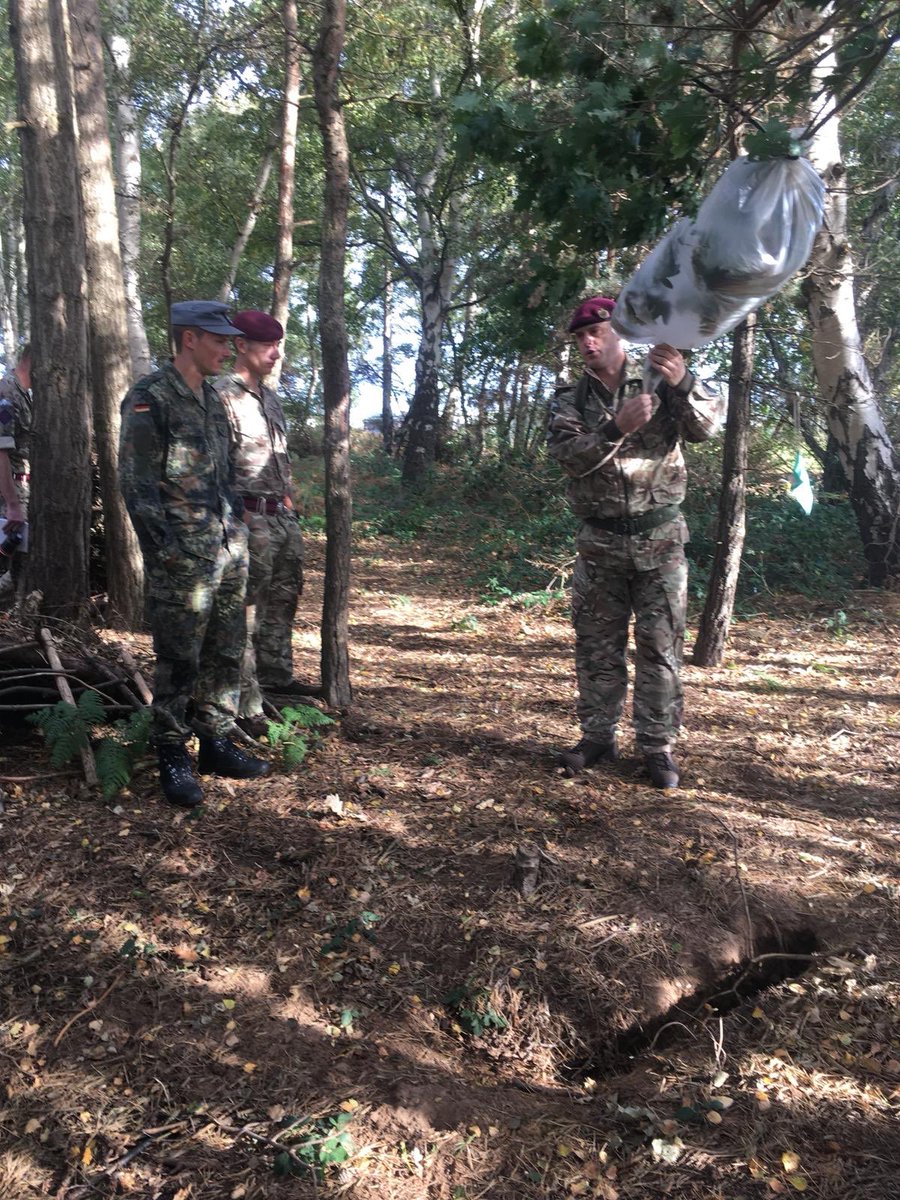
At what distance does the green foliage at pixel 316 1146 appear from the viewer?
2.07 m

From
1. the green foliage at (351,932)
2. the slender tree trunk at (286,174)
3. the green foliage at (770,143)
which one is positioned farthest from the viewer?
the slender tree trunk at (286,174)

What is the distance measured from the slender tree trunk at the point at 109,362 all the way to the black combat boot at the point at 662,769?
11.8ft

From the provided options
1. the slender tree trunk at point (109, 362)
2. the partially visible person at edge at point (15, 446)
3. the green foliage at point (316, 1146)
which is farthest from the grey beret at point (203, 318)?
the partially visible person at edge at point (15, 446)

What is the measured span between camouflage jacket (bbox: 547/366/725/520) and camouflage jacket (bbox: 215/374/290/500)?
1594 mm

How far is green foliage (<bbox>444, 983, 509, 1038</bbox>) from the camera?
2.66 m

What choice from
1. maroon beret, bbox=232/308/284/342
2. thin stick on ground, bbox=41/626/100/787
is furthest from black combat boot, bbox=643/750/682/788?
maroon beret, bbox=232/308/284/342

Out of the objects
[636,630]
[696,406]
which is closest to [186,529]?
[636,630]

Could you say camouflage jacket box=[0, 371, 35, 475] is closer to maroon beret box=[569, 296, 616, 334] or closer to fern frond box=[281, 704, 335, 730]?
fern frond box=[281, 704, 335, 730]

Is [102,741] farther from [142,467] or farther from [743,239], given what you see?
[743,239]

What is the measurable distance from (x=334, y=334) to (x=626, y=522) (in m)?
1.83

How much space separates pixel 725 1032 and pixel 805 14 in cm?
678

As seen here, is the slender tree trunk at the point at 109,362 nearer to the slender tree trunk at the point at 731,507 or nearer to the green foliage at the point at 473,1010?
the green foliage at the point at 473,1010

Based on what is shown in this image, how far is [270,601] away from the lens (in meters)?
4.77

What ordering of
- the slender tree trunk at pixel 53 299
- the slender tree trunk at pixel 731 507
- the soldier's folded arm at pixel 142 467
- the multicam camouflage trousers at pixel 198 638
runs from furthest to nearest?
the slender tree trunk at pixel 731 507, the slender tree trunk at pixel 53 299, the multicam camouflage trousers at pixel 198 638, the soldier's folded arm at pixel 142 467
